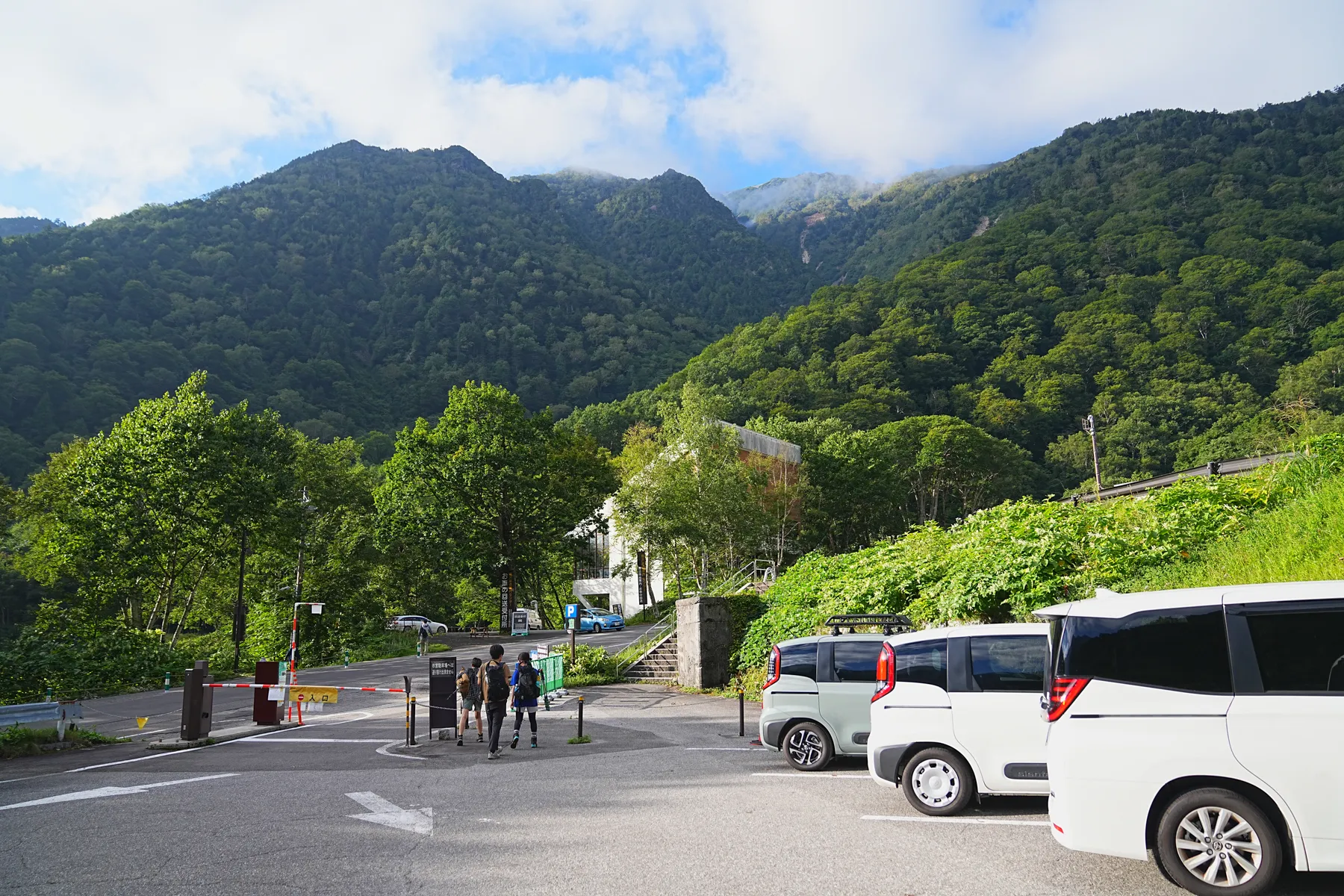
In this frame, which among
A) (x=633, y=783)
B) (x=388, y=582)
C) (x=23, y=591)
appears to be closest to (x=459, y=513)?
(x=388, y=582)

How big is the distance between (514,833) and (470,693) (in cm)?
864

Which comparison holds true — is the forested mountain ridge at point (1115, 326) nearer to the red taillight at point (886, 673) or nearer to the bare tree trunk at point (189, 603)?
the bare tree trunk at point (189, 603)

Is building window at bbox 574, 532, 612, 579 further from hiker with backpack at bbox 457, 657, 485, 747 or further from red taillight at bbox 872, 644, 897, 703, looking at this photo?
red taillight at bbox 872, 644, 897, 703

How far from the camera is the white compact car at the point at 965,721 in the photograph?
25.7ft

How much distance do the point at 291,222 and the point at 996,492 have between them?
135 meters

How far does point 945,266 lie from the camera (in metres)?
120

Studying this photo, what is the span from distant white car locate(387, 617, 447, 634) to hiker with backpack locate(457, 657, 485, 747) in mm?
37741

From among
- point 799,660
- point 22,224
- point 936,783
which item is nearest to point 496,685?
point 799,660

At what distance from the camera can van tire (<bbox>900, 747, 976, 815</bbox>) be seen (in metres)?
7.91

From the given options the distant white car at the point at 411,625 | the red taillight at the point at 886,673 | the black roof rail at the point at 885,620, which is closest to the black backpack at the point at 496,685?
the black roof rail at the point at 885,620

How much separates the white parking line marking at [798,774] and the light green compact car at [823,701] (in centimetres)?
17

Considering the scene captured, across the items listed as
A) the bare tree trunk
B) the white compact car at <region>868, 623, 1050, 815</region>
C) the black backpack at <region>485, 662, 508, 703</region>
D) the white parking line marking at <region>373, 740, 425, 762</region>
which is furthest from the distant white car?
the white compact car at <region>868, 623, 1050, 815</region>

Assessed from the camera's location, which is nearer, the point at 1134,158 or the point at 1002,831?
the point at 1002,831

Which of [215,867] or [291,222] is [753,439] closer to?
[215,867]
